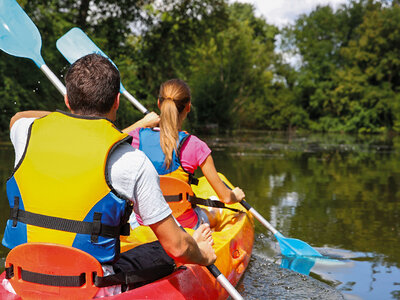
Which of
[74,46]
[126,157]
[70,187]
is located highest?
[74,46]

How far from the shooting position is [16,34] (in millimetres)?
3529

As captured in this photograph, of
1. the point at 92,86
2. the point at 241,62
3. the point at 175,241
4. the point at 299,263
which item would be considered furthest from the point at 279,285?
the point at 241,62

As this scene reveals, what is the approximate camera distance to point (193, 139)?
9.17 feet

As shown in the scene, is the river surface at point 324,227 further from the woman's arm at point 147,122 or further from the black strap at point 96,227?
the black strap at point 96,227

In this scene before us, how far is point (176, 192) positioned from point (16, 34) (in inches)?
74.3

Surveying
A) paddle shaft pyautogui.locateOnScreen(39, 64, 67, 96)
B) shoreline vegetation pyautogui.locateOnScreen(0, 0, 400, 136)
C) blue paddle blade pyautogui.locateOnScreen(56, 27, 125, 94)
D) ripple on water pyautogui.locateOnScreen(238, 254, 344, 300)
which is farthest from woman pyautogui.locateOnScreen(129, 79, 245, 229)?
shoreline vegetation pyautogui.locateOnScreen(0, 0, 400, 136)

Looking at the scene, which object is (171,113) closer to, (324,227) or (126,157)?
(126,157)

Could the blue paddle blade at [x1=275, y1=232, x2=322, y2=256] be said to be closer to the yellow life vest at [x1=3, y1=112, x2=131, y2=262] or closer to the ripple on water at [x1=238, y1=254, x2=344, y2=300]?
the ripple on water at [x1=238, y1=254, x2=344, y2=300]

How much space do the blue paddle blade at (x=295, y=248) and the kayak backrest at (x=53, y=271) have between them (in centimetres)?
242

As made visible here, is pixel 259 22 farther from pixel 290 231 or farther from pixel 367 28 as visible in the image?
pixel 290 231

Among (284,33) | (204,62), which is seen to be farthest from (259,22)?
(204,62)

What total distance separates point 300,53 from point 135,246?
33209 millimetres

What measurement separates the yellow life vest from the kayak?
30 centimetres

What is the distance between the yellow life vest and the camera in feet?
4.87
